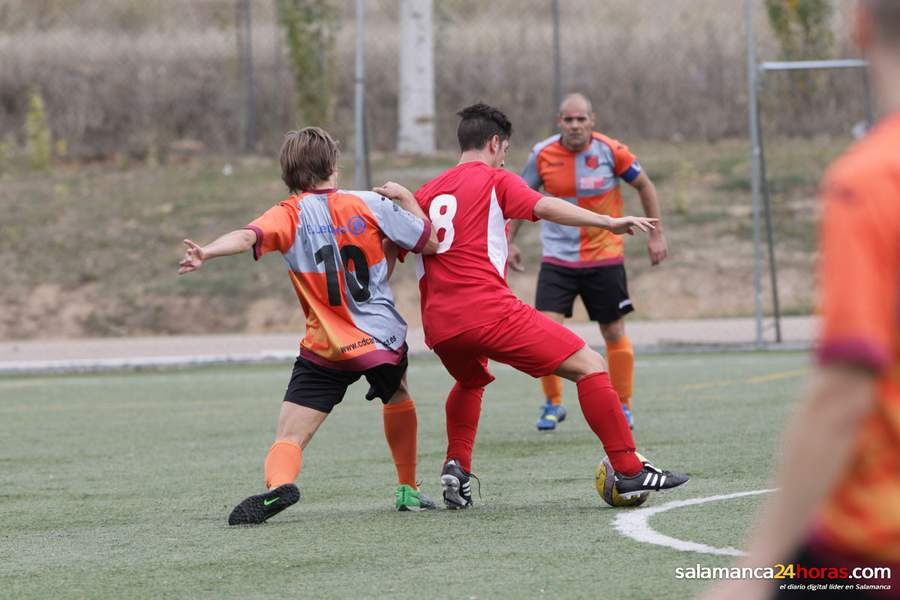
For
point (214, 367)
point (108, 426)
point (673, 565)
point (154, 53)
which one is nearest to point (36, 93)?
point (154, 53)

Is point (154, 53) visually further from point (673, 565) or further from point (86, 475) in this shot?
point (673, 565)

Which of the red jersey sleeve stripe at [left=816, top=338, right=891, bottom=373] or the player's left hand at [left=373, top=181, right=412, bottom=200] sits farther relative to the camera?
the player's left hand at [left=373, top=181, right=412, bottom=200]

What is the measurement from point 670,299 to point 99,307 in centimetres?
745

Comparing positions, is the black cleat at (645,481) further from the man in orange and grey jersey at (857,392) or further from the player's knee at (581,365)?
the man in orange and grey jersey at (857,392)

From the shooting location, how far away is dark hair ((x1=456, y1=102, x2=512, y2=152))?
6707 millimetres

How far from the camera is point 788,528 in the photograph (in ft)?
6.88

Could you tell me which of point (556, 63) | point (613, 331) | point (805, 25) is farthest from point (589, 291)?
point (805, 25)

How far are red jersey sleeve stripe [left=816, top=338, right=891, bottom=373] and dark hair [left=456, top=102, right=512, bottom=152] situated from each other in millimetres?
4757

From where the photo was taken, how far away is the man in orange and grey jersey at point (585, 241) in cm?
983

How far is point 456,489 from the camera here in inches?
259

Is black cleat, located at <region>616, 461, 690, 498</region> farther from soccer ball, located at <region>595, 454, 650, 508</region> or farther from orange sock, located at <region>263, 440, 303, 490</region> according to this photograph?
orange sock, located at <region>263, 440, 303, 490</region>

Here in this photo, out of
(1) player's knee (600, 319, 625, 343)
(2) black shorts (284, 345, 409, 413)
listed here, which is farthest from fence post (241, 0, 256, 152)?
(2) black shorts (284, 345, 409, 413)

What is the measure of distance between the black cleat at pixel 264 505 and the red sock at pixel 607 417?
1214 millimetres

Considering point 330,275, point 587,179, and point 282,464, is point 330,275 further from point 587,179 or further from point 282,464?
point 587,179
